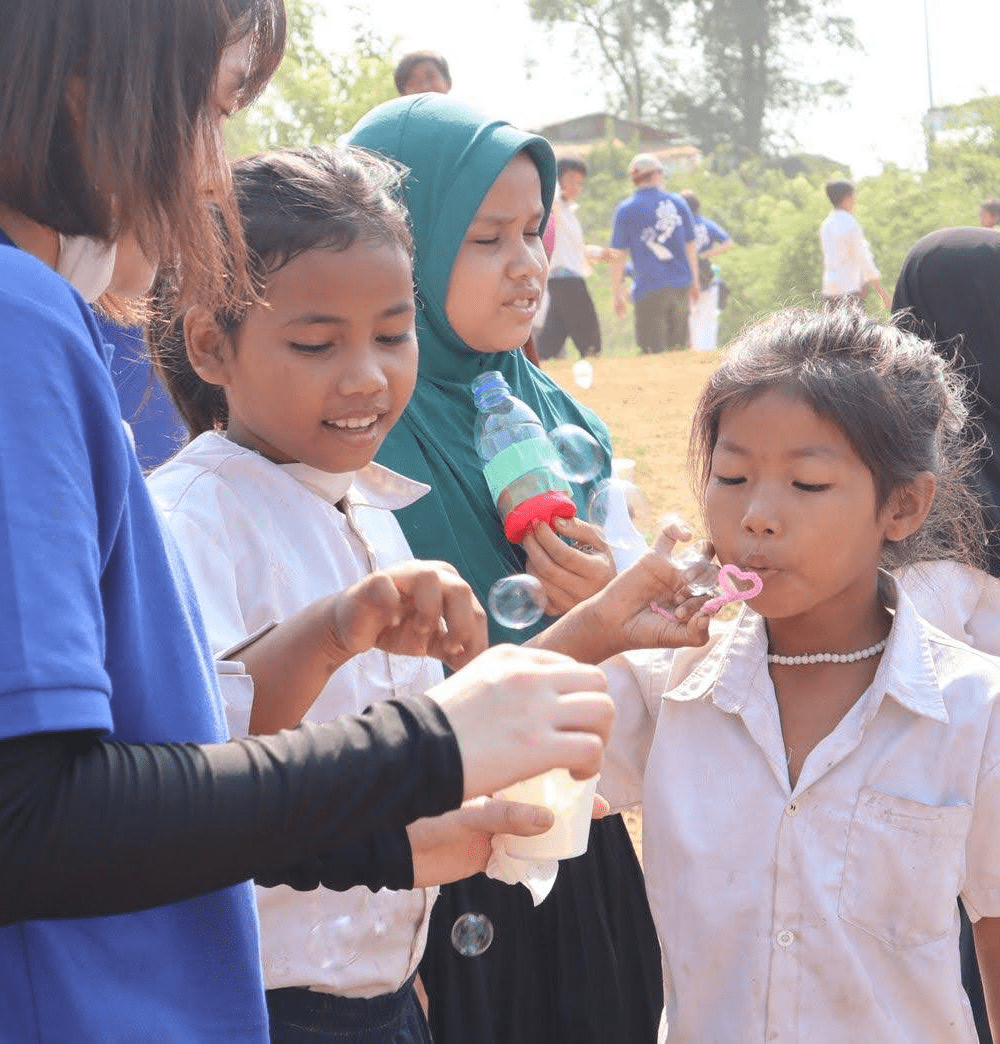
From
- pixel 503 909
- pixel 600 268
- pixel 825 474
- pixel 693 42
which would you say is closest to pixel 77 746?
pixel 825 474

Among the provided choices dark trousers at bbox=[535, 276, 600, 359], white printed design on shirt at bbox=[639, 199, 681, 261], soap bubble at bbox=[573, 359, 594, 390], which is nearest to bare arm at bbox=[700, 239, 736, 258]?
white printed design on shirt at bbox=[639, 199, 681, 261]

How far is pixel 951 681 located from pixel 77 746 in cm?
166

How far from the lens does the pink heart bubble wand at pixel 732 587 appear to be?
2422 millimetres

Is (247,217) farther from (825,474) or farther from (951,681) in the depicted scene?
(951,681)

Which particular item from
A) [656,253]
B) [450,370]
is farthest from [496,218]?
[656,253]

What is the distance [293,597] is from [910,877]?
1042mm

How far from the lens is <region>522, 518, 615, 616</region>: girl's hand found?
2.79 meters

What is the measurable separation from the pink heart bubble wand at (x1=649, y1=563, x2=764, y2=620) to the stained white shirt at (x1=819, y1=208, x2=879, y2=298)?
45.3 ft

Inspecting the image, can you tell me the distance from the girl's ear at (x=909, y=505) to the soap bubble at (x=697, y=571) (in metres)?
0.32

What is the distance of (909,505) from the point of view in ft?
8.72

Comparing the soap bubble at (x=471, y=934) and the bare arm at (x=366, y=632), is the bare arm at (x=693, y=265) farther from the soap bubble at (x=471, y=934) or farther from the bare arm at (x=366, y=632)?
the bare arm at (x=366, y=632)

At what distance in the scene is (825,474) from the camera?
2.52 metres

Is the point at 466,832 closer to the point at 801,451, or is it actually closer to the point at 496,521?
the point at 801,451

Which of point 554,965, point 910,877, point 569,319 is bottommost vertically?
point 569,319
